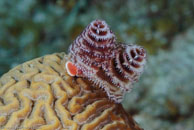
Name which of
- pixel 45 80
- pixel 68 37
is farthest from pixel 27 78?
pixel 68 37

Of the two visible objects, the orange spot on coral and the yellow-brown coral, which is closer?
the yellow-brown coral

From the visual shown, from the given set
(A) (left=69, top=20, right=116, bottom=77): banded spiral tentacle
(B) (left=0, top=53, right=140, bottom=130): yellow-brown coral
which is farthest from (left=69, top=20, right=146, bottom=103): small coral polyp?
(B) (left=0, top=53, right=140, bottom=130): yellow-brown coral

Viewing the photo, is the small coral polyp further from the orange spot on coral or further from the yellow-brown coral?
the yellow-brown coral

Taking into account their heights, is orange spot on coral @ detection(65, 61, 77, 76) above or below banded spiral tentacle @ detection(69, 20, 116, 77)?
above

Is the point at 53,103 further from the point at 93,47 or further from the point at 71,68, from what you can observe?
the point at 93,47

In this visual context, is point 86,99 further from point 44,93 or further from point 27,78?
point 27,78

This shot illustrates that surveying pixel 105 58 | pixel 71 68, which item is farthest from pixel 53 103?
pixel 105 58
